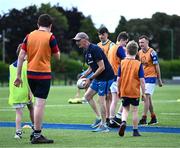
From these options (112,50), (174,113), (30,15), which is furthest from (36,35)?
(30,15)

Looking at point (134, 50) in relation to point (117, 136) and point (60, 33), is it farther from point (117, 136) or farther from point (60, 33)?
point (60, 33)

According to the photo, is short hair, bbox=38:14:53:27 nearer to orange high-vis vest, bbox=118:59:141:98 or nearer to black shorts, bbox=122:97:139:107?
orange high-vis vest, bbox=118:59:141:98

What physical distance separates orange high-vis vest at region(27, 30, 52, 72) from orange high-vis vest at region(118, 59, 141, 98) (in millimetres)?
1955

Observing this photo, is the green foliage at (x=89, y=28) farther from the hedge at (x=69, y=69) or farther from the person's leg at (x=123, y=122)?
the person's leg at (x=123, y=122)

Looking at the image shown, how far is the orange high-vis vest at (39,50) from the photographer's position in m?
12.4

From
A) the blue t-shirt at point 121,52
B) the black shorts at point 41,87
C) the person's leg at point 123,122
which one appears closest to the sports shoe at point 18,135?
the black shorts at point 41,87

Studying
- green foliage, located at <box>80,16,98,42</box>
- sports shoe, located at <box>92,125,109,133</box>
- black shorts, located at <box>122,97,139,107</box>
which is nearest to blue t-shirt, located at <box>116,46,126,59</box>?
sports shoe, located at <box>92,125,109,133</box>

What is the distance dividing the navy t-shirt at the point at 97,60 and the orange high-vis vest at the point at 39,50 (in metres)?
1.94

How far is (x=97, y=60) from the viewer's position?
560 inches

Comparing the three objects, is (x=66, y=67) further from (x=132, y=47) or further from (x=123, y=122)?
(x=123, y=122)

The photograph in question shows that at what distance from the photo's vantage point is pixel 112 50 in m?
16.1

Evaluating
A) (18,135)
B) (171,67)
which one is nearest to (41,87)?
(18,135)

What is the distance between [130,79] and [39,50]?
7.35 feet

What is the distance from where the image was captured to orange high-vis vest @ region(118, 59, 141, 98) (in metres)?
13.7
